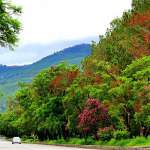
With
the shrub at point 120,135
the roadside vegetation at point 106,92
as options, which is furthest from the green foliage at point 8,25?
the shrub at point 120,135

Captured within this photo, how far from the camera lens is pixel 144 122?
58750mm

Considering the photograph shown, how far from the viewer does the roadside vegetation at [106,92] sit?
2424 inches

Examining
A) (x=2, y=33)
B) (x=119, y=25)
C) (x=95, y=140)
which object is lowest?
(x=95, y=140)

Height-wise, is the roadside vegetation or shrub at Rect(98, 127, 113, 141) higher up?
the roadside vegetation

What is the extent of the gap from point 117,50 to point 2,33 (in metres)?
59.7

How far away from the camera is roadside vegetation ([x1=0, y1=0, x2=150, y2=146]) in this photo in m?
61.6

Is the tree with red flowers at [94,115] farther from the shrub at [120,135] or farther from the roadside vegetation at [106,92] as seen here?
the shrub at [120,135]

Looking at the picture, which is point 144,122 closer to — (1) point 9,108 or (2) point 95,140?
(2) point 95,140

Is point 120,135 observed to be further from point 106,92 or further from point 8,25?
point 8,25

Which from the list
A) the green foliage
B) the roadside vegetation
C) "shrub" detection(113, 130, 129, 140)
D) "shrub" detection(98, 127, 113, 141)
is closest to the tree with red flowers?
the roadside vegetation

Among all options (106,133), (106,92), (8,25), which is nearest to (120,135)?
(106,133)

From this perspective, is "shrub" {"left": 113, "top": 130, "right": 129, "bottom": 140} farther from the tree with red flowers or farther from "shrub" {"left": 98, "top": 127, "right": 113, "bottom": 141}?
the tree with red flowers

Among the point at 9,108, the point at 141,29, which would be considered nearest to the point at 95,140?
the point at 141,29

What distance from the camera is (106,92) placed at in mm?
66688
